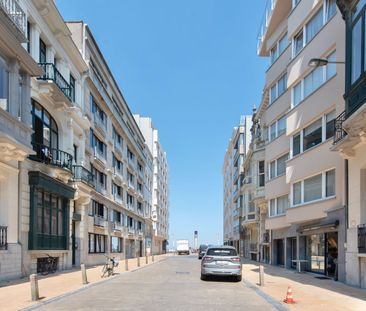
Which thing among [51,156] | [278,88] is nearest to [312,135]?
[278,88]

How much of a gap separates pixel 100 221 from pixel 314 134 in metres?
20.2

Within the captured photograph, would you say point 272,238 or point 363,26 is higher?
point 363,26

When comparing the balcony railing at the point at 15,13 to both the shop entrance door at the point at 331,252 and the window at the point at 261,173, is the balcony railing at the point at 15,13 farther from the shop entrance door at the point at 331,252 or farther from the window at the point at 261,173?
the window at the point at 261,173

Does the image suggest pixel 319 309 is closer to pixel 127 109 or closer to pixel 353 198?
pixel 353 198

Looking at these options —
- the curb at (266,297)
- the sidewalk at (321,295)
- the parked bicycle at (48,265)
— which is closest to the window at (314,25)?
the sidewalk at (321,295)

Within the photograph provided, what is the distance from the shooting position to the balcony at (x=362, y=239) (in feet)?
52.6

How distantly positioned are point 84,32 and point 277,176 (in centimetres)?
1589

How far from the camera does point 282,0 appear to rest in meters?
28.4

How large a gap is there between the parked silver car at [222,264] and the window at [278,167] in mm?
9670

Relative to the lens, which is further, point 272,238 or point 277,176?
point 272,238

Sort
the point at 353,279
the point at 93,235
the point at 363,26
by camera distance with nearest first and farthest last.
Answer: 1. the point at 363,26
2. the point at 353,279
3. the point at 93,235

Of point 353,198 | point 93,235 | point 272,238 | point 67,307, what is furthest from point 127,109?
point 67,307

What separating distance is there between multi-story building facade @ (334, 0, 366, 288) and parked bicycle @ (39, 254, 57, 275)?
1374 centimetres

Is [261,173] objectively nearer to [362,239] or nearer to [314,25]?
[314,25]
